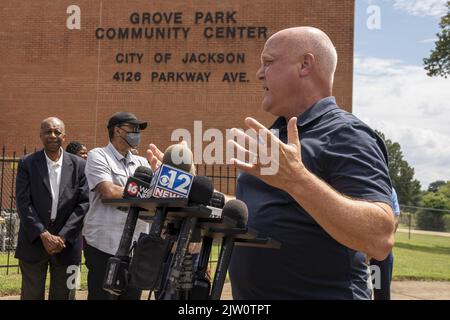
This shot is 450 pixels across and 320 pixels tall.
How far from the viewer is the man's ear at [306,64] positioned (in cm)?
240

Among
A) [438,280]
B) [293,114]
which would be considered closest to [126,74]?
[438,280]

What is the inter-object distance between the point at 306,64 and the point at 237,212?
2.30ft

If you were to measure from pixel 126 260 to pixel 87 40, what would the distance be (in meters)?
21.4

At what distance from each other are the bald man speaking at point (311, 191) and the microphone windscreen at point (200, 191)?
22 centimetres

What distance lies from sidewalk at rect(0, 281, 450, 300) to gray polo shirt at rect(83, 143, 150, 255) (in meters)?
3.60

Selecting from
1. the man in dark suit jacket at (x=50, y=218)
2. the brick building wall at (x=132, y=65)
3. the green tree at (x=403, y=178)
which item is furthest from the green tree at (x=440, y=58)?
the green tree at (x=403, y=178)

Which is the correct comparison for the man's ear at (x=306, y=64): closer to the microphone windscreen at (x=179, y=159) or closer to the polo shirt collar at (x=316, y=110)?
the polo shirt collar at (x=316, y=110)

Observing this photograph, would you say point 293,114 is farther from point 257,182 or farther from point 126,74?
point 126,74

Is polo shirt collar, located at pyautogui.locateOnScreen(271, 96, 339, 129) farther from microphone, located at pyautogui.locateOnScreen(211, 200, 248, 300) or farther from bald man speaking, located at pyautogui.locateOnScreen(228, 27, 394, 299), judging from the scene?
microphone, located at pyautogui.locateOnScreen(211, 200, 248, 300)

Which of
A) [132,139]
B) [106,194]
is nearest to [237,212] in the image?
Answer: [106,194]

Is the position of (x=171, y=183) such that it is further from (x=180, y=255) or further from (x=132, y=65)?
(x=132, y=65)

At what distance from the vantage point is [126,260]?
6.91 ft

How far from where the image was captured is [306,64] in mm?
2406

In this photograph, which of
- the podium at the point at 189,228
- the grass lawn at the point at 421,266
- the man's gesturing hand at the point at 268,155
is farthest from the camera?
the grass lawn at the point at 421,266
